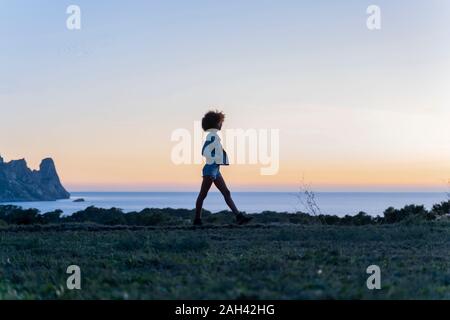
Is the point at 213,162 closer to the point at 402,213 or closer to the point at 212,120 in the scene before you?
the point at 212,120

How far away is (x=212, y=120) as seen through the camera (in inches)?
485

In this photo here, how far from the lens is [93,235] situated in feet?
34.1

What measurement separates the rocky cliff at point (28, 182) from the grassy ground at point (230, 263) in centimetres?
816

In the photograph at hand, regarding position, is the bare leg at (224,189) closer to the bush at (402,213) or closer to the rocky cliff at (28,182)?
the bush at (402,213)

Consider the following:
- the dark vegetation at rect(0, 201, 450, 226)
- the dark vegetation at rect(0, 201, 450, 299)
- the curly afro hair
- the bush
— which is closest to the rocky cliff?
the dark vegetation at rect(0, 201, 450, 226)

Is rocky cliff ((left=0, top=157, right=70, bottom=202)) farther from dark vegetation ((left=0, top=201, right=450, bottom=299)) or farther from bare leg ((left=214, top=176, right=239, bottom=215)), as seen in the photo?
dark vegetation ((left=0, top=201, right=450, bottom=299))

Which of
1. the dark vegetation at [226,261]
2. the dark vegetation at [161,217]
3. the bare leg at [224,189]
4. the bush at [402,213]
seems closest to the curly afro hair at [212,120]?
the bare leg at [224,189]

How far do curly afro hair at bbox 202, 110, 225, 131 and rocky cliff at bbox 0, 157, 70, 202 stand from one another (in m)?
5.97

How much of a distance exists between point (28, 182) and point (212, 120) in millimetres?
10181

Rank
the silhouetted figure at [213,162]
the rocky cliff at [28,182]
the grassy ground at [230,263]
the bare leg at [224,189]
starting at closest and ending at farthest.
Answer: the grassy ground at [230,263] < the silhouetted figure at [213,162] < the bare leg at [224,189] < the rocky cliff at [28,182]

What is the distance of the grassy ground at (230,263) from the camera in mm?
5375

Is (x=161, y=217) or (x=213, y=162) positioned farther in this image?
(x=161, y=217)

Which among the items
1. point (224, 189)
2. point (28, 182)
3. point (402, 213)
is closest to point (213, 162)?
point (224, 189)
